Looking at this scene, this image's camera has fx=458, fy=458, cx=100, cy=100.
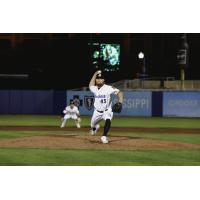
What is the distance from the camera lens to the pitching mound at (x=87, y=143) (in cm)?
985

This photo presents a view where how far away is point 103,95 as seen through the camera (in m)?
10.4

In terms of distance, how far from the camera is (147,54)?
2084cm

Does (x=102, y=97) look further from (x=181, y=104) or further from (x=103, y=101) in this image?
(x=181, y=104)

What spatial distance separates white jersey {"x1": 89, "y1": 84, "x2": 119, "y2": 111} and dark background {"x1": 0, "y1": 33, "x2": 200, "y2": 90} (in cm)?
830

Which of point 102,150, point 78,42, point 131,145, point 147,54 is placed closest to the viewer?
point 102,150

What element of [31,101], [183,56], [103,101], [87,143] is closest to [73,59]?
[31,101]

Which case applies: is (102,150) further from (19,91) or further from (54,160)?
(19,91)

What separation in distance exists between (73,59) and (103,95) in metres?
14.0

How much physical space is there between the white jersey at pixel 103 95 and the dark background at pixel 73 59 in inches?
327

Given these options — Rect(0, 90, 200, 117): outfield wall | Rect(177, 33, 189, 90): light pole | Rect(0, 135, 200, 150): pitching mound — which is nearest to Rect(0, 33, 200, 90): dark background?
Rect(177, 33, 189, 90): light pole

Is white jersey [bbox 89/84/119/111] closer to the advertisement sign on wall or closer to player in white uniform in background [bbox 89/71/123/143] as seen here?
player in white uniform in background [bbox 89/71/123/143]

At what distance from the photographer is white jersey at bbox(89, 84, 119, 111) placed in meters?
10.3
